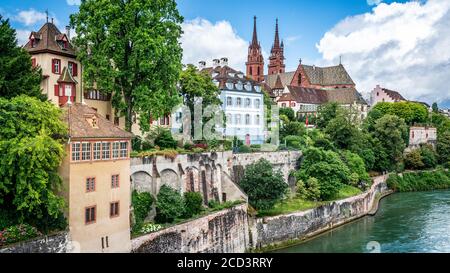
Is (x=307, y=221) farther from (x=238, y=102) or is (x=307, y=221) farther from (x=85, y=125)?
(x=238, y=102)

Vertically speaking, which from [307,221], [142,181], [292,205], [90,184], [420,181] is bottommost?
[307,221]

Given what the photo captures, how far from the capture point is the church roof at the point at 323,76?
102 metres

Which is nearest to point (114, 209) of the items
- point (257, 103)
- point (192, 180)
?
point (192, 180)

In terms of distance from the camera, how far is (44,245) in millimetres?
20594

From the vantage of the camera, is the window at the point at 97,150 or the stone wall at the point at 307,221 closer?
the window at the point at 97,150

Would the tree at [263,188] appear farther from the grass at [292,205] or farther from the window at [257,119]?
the window at [257,119]

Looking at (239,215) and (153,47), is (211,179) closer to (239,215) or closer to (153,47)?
(239,215)

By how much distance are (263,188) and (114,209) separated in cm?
1371

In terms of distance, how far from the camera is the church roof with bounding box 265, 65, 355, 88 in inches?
4023

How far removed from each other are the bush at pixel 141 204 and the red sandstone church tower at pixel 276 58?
89184mm

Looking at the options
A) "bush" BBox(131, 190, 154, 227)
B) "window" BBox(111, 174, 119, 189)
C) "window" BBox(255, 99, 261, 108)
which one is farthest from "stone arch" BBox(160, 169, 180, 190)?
"window" BBox(255, 99, 261, 108)

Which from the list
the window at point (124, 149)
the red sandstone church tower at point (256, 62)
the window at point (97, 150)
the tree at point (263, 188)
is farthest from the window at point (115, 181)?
the red sandstone church tower at point (256, 62)

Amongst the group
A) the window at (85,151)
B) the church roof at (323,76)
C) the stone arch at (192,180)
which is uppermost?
the church roof at (323,76)

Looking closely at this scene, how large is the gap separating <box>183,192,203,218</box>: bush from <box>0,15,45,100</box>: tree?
11.2m
